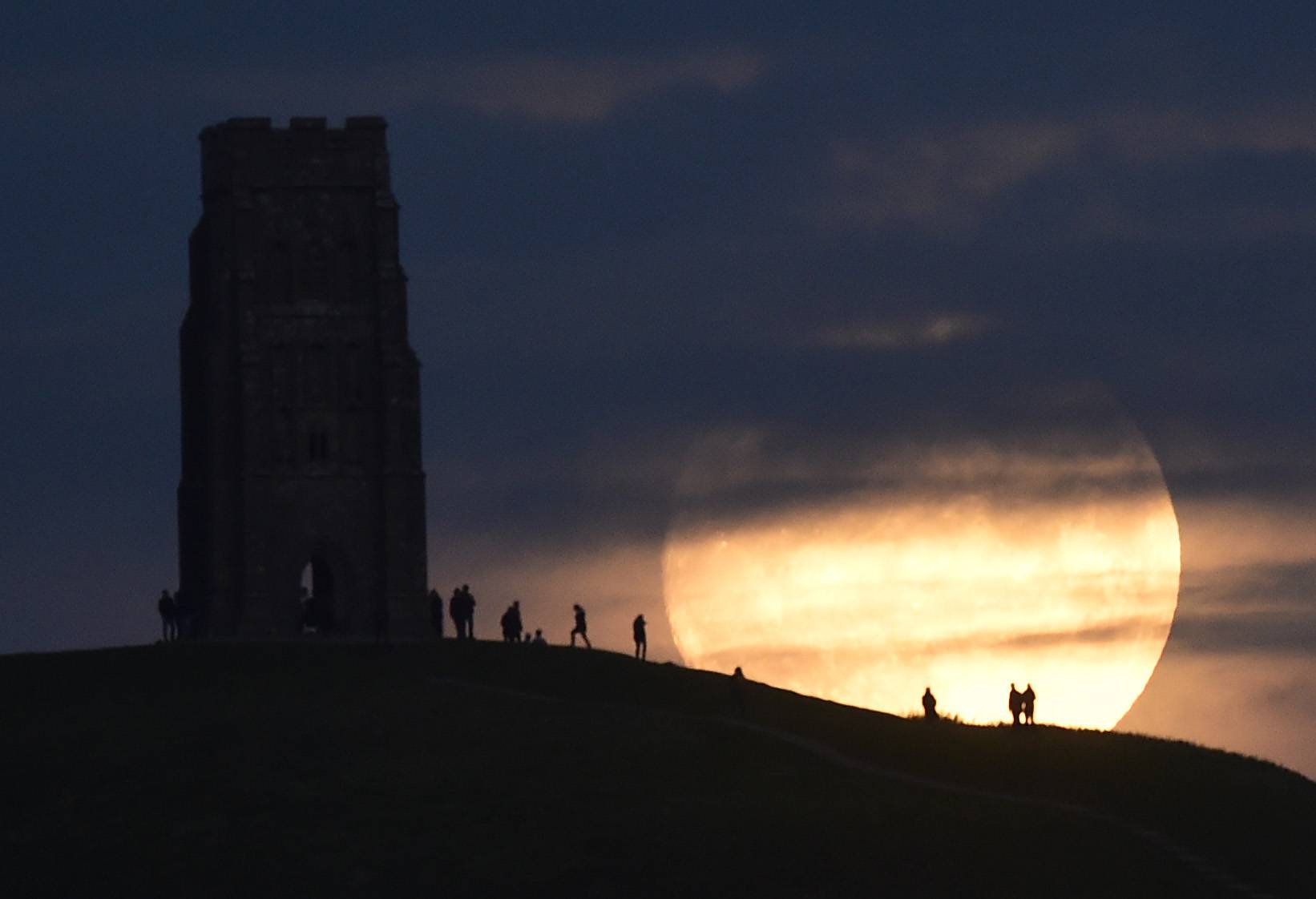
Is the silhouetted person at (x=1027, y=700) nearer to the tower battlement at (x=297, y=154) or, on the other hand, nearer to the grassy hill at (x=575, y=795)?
the grassy hill at (x=575, y=795)

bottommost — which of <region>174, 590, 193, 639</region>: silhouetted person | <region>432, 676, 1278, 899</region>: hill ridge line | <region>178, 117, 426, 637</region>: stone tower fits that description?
<region>432, 676, 1278, 899</region>: hill ridge line

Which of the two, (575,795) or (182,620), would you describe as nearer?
(575,795)

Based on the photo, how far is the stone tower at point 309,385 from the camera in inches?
4146

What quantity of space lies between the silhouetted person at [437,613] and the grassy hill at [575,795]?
13.2m

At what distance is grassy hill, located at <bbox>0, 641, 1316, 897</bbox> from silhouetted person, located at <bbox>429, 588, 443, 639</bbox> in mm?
13226

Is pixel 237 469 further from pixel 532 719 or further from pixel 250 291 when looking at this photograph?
pixel 532 719

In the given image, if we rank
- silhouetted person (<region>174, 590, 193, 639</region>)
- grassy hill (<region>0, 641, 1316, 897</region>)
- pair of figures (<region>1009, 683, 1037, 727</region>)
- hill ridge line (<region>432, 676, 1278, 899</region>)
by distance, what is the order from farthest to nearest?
silhouetted person (<region>174, 590, 193, 639</region>)
pair of figures (<region>1009, 683, 1037, 727</region>)
grassy hill (<region>0, 641, 1316, 897</region>)
hill ridge line (<region>432, 676, 1278, 899</region>)

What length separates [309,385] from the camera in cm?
10600

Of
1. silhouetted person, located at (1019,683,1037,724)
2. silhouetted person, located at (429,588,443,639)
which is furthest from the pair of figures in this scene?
silhouetted person, located at (429,588,443,639)

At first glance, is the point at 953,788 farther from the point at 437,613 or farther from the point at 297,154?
the point at 297,154

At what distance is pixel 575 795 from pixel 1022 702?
20.4 m

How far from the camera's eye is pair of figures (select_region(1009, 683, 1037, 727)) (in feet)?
284

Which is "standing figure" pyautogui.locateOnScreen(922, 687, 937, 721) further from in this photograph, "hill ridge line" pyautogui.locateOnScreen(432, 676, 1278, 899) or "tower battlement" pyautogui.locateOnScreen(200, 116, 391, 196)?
"tower battlement" pyautogui.locateOnScreen(200, 116, 391, 196)

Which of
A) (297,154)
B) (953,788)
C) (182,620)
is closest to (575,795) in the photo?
(953,788)
